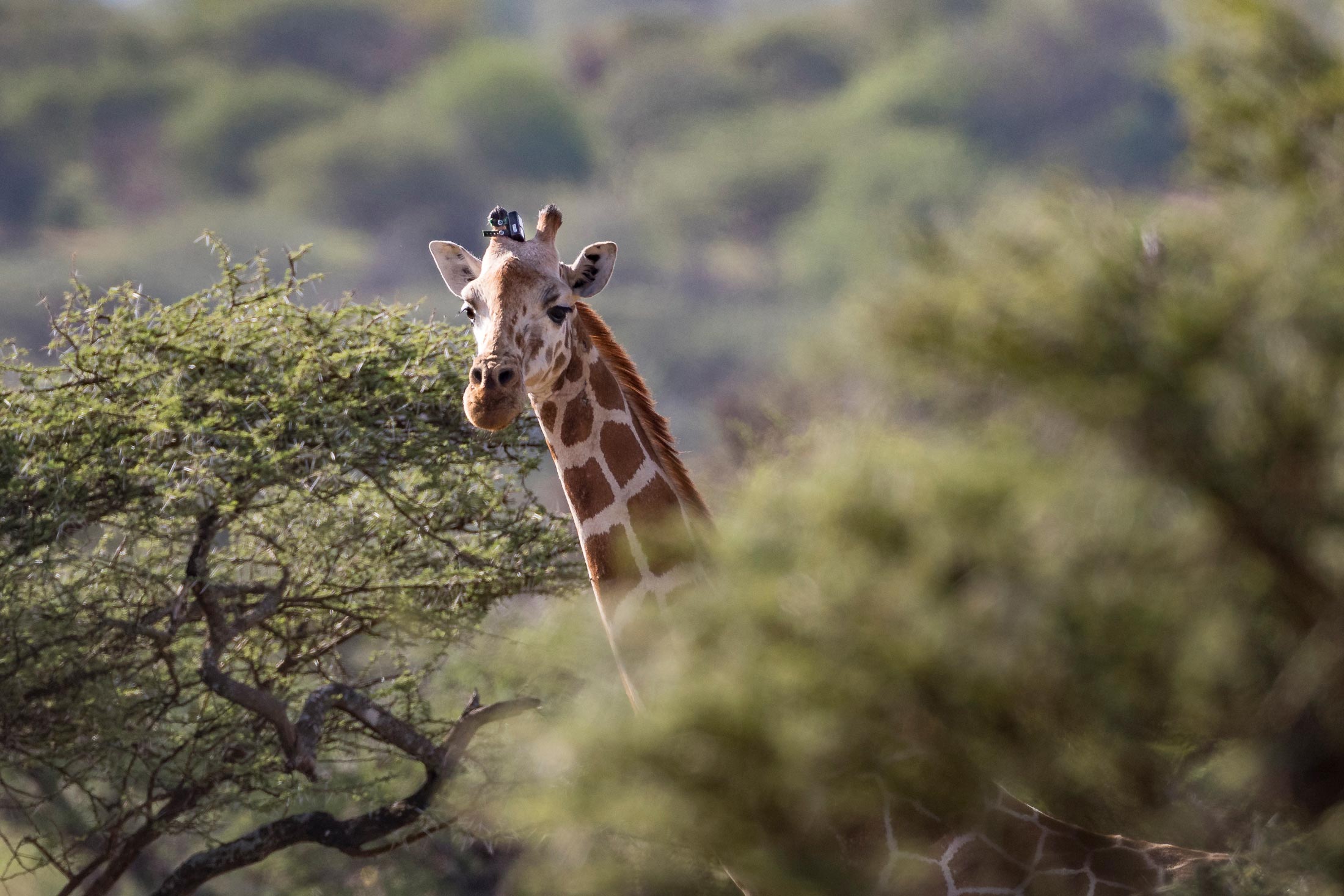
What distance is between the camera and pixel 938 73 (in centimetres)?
7675

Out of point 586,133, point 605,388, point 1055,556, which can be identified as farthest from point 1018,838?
point 586,133

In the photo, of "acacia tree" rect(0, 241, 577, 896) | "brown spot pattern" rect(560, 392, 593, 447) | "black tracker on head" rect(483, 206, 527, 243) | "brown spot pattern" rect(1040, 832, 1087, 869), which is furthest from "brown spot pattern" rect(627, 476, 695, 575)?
"acacia tree" rect(0, 241, 577, 896)

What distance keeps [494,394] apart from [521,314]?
443mm

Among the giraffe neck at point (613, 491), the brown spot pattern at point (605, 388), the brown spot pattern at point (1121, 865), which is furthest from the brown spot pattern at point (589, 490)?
the brown spot pattern at point (1121, 865)

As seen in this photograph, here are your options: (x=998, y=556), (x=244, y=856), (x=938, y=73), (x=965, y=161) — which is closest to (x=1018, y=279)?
(x=998, y=556)

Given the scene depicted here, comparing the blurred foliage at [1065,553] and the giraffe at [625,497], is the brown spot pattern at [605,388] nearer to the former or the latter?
the giraffe at [625,497]

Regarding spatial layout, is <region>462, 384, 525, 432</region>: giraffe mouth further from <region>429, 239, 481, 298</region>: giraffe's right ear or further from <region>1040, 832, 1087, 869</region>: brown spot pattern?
<region>1040, 832, 1087, 869</region>: brown spot pattern

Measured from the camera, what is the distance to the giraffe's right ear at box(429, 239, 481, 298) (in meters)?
7.12

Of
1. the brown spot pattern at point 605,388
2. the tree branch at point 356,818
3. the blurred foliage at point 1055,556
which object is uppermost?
the brown spot pattern at point 605,388

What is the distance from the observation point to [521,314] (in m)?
6.42

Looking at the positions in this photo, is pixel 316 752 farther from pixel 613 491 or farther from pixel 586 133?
pixel 586 133

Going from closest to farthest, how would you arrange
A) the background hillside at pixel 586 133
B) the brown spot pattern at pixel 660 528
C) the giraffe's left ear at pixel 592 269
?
the brown spot pattern at pixel 660 528, the giraffe's left ear at pixel 592 269, the background hillside at pixel 586 133

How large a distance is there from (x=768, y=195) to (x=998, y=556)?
226 ft

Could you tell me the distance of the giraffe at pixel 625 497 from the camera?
5727 mm
